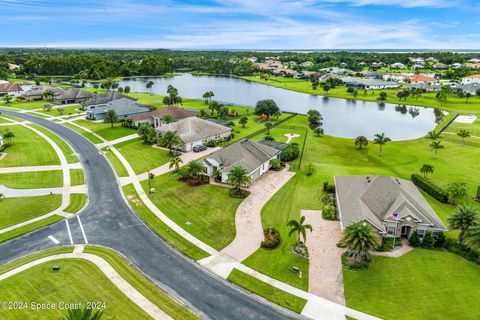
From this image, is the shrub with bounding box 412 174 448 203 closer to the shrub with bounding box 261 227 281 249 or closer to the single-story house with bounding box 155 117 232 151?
the shrub with bounding box 261 227 281 249

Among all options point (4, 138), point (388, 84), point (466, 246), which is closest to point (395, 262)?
point (466, 246)

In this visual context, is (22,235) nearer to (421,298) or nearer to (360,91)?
(421,298)

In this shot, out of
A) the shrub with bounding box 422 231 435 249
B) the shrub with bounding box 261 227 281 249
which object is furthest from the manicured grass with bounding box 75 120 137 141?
the shrub with bounding box 422 231 435 249

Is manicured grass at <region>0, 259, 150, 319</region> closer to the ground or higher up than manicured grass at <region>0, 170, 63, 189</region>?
closer to the ground

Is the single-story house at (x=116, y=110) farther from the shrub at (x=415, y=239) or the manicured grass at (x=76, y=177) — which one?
the shrub at (x=415, y=239)

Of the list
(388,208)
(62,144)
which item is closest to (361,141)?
(388,208)

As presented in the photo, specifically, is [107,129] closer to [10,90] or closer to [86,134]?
[86,134]
